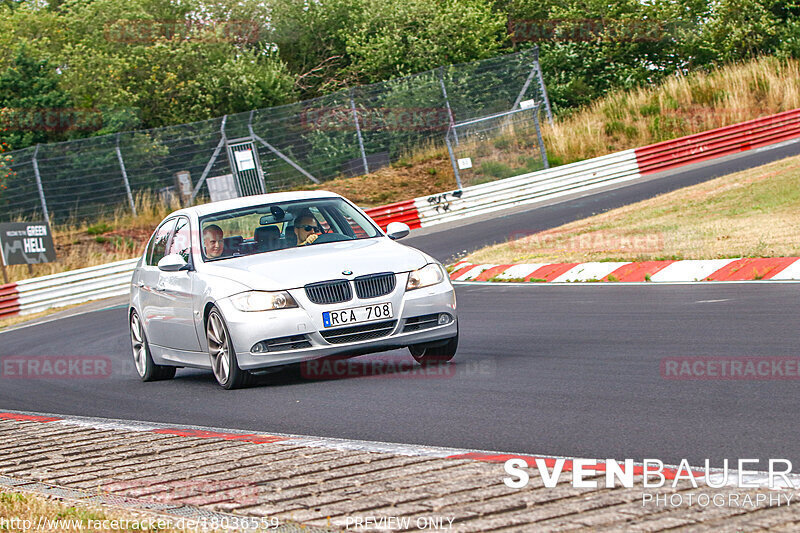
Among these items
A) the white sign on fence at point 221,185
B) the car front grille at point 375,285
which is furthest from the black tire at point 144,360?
the white sign on fence at point 221,185

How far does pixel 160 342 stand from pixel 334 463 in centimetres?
526

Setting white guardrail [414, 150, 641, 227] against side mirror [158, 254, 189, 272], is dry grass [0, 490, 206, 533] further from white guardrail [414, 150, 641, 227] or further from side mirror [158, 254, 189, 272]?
white guardrail [414, 150, 641, 227]

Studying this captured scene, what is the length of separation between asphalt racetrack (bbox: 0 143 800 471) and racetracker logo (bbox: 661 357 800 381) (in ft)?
0.40

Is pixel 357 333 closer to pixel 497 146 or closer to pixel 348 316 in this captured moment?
pixel 348 316

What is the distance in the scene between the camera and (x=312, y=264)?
854 centimetres

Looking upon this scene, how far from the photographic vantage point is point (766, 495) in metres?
4.11

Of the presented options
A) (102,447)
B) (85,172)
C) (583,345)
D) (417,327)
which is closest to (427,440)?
(102,447)

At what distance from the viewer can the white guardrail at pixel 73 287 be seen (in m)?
25.4

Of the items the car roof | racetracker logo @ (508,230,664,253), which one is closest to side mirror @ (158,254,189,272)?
the car roof

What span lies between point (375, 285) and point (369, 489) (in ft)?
12.8

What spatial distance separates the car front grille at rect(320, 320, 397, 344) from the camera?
27.2 feet

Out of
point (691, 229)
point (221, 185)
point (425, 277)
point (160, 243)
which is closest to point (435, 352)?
point (425, 277)

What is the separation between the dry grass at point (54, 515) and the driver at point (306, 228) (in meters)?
4.66

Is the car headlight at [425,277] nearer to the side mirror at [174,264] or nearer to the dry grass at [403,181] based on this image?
the side mirror at [174,264]
